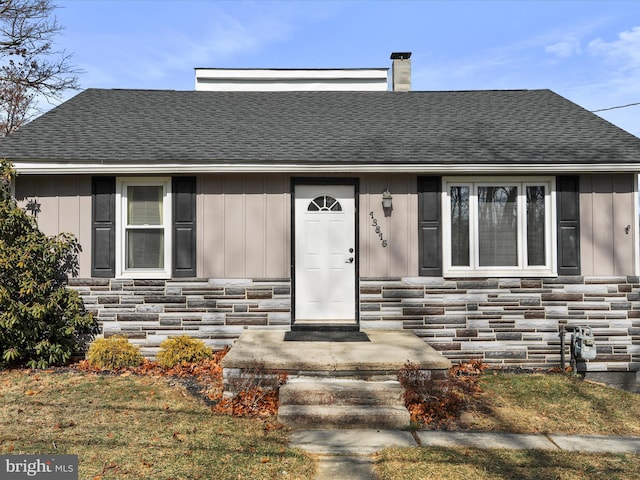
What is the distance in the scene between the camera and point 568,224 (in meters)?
6.56

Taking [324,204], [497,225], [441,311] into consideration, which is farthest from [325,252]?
[497,225]

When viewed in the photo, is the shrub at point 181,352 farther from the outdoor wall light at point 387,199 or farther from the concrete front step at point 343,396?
the outdoor wall light at point 387,199

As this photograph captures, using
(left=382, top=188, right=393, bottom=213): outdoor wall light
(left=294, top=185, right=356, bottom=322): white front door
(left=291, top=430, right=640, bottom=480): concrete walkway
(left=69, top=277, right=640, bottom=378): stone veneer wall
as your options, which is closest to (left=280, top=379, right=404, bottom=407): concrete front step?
(left=291, top=430, right=640, bottom=480): concrete walkway

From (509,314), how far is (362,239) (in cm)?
259

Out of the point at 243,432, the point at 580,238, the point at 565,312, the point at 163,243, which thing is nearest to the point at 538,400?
the point at 565,312

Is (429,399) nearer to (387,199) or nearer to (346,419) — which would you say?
(346,419)

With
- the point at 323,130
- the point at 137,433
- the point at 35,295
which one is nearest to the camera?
the point at 137,433

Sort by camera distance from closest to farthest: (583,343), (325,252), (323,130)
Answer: (583,343) → (325,252) → (323,130)

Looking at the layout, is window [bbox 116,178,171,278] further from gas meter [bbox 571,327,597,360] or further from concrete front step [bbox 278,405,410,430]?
gas meter [bbox 571,327,597,360]

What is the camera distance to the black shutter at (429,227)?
6.57 metres

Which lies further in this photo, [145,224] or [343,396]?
[145,224]

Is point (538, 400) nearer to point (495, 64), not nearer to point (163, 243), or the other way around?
point (163, 243)

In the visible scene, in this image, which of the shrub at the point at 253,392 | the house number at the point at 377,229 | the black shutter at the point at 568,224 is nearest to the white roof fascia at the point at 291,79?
the house number at the point at 377,229

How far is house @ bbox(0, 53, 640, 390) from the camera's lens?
6.48m
